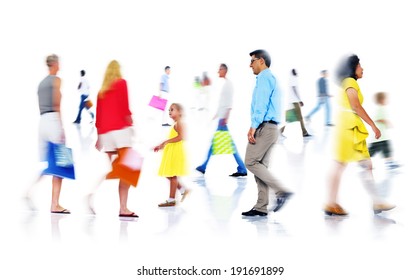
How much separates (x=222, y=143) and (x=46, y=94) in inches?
134

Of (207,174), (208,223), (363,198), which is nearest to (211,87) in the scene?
(207,174)

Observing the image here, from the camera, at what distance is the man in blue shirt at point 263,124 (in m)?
6.95

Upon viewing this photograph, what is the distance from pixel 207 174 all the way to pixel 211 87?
23.2 ft

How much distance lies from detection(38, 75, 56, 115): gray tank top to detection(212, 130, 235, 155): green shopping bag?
325cm

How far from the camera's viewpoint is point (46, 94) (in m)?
7.29

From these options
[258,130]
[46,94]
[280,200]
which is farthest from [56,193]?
[280,200]

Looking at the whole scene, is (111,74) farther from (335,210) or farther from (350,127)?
(335,210)

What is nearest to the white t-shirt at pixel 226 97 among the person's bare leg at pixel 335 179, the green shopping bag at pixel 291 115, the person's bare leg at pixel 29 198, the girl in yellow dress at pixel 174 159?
the girl in yellow dress at pixel 174 159

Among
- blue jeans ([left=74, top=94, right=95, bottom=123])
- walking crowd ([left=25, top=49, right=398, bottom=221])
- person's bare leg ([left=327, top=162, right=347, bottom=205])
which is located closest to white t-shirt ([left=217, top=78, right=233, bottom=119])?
walking crowd ([left=25, top=49, right=398, bottom=221])

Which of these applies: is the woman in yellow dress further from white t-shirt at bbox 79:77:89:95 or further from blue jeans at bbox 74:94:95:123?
blue jeans at bbox 74:94:95:123

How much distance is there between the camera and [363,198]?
8258mm

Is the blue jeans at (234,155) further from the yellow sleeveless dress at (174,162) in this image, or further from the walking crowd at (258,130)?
the walking crowd at (258,130)

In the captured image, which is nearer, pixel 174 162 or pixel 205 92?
pixel 174 162

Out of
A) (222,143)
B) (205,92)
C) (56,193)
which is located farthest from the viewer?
(205,92)
